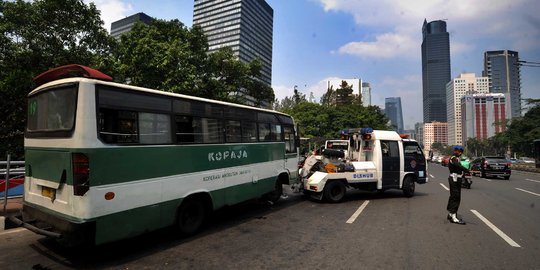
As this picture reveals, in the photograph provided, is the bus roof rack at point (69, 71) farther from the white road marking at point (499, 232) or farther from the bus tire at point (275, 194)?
the white road marking at point (499, 232)

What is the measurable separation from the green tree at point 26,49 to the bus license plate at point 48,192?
1060cm

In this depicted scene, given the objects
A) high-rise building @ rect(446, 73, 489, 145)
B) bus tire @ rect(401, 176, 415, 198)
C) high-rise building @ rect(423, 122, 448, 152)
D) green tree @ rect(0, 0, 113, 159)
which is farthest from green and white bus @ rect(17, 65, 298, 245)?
high-rise building @ rect(423, 122, 448, 152)

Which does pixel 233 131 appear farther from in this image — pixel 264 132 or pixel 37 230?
pixel 37 230

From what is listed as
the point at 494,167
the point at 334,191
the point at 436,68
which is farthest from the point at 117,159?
the point at 436,68

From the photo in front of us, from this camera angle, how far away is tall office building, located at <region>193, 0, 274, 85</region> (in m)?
84.5

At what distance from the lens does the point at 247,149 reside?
27.5ft

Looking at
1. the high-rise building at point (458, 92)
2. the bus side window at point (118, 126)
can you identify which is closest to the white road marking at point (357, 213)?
the bus side window at point (118, 126)

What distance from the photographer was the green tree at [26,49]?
1345cm

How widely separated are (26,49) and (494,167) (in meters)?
27.6

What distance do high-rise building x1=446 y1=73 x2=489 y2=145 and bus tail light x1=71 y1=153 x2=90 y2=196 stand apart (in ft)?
389

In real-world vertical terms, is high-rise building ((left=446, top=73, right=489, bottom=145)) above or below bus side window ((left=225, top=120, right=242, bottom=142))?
above

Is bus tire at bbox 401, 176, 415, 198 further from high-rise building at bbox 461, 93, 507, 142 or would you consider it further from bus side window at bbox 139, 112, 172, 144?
high-rise building at bbox 461, 93, 507, 142

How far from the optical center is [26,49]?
14.0m

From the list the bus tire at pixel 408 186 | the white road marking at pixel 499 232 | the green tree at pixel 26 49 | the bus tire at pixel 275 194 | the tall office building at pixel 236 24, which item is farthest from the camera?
the tall office building at pixel 236 24
